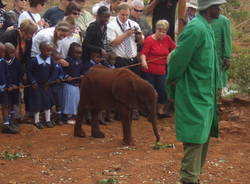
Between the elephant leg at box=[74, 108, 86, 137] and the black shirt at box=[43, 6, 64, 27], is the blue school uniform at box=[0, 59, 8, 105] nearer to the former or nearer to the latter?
the elephant leg at box=[74, 108, 86, 137]

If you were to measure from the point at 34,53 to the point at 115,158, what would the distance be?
8.44 ft

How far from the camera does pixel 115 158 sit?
26.0ft

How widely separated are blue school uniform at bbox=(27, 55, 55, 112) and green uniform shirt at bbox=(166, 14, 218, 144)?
3.97m

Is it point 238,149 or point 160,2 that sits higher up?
point 160,2

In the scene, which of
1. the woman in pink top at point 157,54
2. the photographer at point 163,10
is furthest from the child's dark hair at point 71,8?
the photographer at point 163,10

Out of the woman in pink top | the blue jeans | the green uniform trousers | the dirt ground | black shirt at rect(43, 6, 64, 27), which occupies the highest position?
black shirt at rect(43, 6, 64, 27)

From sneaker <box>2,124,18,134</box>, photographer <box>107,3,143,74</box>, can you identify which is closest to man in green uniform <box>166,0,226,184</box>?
sneaker <box>2,124,18,134</box>

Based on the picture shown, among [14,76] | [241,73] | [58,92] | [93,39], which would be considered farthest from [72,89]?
[241,73]

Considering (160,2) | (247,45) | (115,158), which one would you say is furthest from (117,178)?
(247,45)

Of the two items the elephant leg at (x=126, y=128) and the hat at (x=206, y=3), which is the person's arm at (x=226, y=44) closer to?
the elephant leg at (x=126, y=128)

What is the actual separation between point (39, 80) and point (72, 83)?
0.74 metres

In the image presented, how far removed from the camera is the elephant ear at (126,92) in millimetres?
8703

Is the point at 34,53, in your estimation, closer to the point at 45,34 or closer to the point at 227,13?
the point at 45,34

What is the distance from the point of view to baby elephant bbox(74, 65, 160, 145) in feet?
28.6
